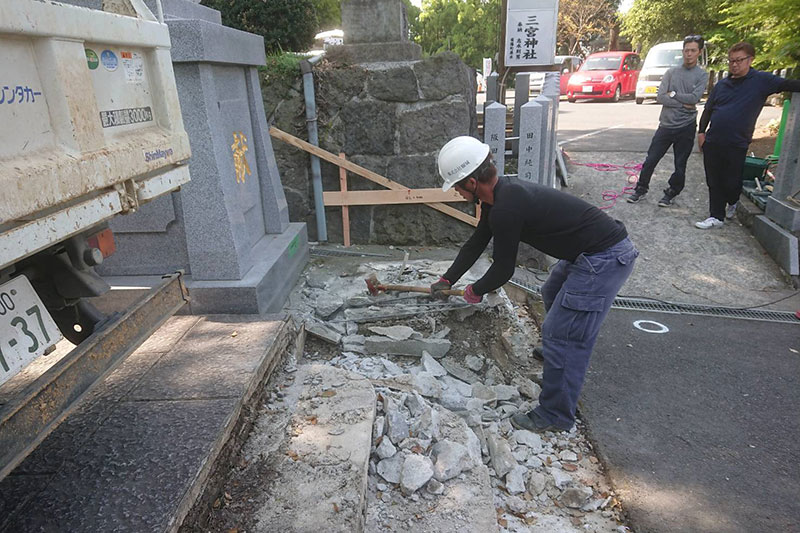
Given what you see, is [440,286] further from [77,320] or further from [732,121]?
[732,121]

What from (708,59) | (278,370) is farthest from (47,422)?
(708,59)

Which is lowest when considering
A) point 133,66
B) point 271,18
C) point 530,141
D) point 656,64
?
point 530,141

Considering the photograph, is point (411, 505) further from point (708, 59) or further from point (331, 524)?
point (708, 59)

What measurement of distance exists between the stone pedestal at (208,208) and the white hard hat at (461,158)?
1655 millimetres

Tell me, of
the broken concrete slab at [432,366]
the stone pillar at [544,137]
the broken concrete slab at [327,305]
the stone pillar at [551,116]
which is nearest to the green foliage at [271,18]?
the stone pillar at [551,116]

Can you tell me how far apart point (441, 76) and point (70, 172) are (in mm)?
4502

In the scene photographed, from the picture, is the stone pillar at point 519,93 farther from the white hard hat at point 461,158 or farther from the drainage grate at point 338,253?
the white hard hat at point 461,158

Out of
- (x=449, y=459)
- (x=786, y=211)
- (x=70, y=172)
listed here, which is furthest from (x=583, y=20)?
(x=70, y=172)

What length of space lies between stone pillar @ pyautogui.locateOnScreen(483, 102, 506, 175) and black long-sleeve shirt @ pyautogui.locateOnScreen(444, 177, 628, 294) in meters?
2.55

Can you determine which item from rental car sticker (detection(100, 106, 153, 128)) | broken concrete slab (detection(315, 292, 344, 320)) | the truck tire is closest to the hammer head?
broken concrete slab (detection(315, 292, 344, 320))

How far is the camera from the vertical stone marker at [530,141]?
577 centimetres

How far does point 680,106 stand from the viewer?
6.55 metres

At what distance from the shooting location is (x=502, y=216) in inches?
121

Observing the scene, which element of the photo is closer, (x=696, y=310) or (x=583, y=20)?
(x=696, y=310)
